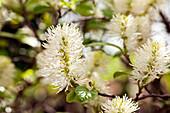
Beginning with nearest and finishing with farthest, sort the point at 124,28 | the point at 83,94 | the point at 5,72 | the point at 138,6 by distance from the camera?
the point at 83,94
the point at 124,28
the point at 138,6
the point at 5,72

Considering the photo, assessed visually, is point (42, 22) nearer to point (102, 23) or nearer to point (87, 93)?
point (102, 23)

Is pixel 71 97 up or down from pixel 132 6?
down

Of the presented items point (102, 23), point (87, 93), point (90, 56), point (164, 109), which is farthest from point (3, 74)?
point (164, 109)

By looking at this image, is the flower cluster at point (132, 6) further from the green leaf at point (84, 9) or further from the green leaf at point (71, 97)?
the green leaf at point (71, 97)

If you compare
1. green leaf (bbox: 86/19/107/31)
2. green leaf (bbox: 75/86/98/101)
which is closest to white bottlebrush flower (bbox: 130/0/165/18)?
green leaf (bbox: 86/19/107/31)

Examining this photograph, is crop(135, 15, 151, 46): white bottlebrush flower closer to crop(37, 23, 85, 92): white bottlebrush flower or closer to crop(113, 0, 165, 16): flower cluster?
crop(113, 0, 165, 16): flower cluster

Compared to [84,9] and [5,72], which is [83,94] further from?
[5,72]

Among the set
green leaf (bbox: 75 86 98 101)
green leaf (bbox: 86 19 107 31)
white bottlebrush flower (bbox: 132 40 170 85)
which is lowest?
green leaf (bbox: 75 86 98 101)

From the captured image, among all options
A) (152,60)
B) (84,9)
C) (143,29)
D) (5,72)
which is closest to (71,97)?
(152,60)

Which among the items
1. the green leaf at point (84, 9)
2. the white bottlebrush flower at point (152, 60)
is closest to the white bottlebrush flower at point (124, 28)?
the white bottlebrush flower at point (152, 60)
